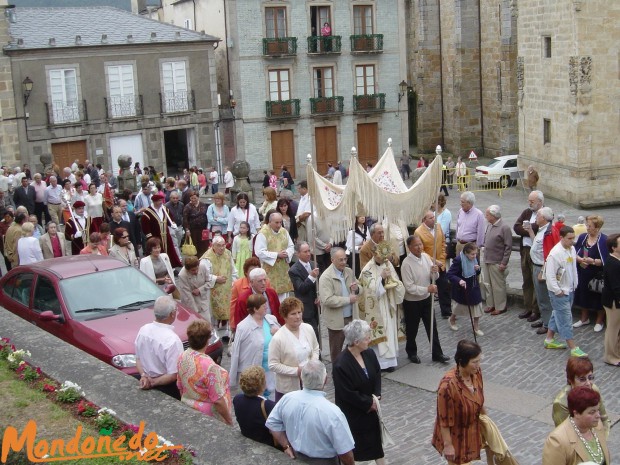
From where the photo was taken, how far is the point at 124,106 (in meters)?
35.1

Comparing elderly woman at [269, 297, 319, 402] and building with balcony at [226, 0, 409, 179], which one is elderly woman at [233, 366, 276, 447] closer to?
elderly woman at [269, 297, 319, 402]

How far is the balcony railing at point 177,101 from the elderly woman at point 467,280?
25802 mm

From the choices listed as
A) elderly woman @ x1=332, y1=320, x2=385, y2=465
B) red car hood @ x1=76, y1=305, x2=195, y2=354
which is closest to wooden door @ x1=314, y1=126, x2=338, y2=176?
red car hood @ x1=76, y1=305, x2=195, y2=354

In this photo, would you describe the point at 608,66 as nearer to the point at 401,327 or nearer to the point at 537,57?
the point at 537,57

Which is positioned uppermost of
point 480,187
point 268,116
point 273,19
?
point 273,19

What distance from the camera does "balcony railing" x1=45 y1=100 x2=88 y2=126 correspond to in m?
33.2

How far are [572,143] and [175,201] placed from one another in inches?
623

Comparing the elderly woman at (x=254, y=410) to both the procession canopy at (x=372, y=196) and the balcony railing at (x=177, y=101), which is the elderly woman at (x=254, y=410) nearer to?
the procession canopy at (x=372, y=196)

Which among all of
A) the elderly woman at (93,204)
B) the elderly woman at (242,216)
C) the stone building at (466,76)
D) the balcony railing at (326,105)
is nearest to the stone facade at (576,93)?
the stone building at (466,76)

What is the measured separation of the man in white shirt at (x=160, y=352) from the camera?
778 centimetres

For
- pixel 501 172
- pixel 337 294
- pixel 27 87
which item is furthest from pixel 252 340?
pixel 501 172

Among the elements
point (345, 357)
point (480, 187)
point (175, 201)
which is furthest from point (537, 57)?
point (345, 357)

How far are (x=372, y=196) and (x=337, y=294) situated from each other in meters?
1.49

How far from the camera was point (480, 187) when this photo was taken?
34.4m
